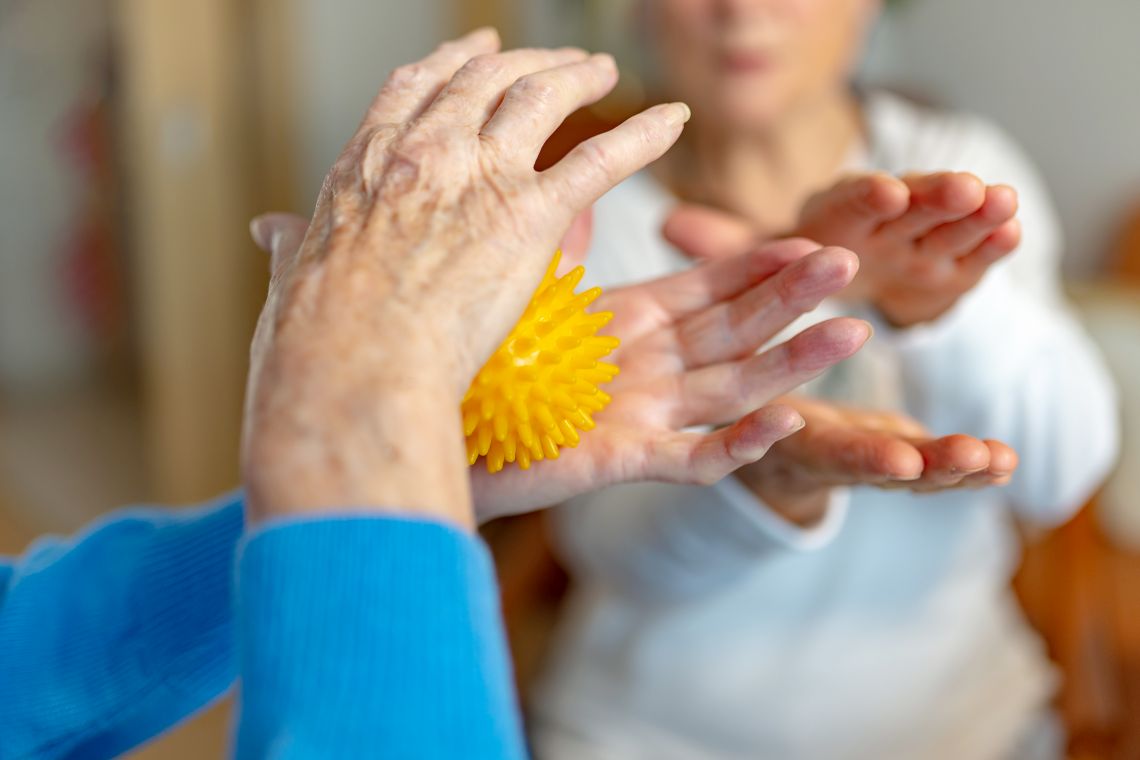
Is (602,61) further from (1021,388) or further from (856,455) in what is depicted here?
(1021,388)

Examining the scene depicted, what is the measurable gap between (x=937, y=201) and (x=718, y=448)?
0.18 meters

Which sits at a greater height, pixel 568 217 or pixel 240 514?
pixel 568 217

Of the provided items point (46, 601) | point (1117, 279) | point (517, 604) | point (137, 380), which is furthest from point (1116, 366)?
point (137, 380)

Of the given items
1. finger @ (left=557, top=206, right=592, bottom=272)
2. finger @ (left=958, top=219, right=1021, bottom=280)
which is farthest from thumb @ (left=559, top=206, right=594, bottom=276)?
finger @ (left=958, top=219, right=1021, bottom=280)

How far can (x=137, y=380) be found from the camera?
2867mm

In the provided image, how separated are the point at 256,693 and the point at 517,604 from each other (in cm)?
85

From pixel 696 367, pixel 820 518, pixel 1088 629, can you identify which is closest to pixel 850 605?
pixel 820 518

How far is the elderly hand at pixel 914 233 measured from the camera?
1.76 feet

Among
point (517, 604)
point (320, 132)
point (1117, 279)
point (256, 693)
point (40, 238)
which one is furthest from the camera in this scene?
point (40, 238)

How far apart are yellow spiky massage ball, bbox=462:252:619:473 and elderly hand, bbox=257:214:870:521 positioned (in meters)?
0.03

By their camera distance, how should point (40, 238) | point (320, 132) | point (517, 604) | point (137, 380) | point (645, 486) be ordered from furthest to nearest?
point (137, 380)
point (40, 238)
point (320, 132)
point (517, 604)
point (645, 486)

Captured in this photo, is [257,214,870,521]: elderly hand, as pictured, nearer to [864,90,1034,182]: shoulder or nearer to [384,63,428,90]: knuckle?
[384,63,428,90]: knuckle

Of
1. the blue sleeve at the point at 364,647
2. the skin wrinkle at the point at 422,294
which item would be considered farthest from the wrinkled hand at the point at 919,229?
the blue sleeve at the point at 364,647

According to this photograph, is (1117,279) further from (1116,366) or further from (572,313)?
(572,313)
